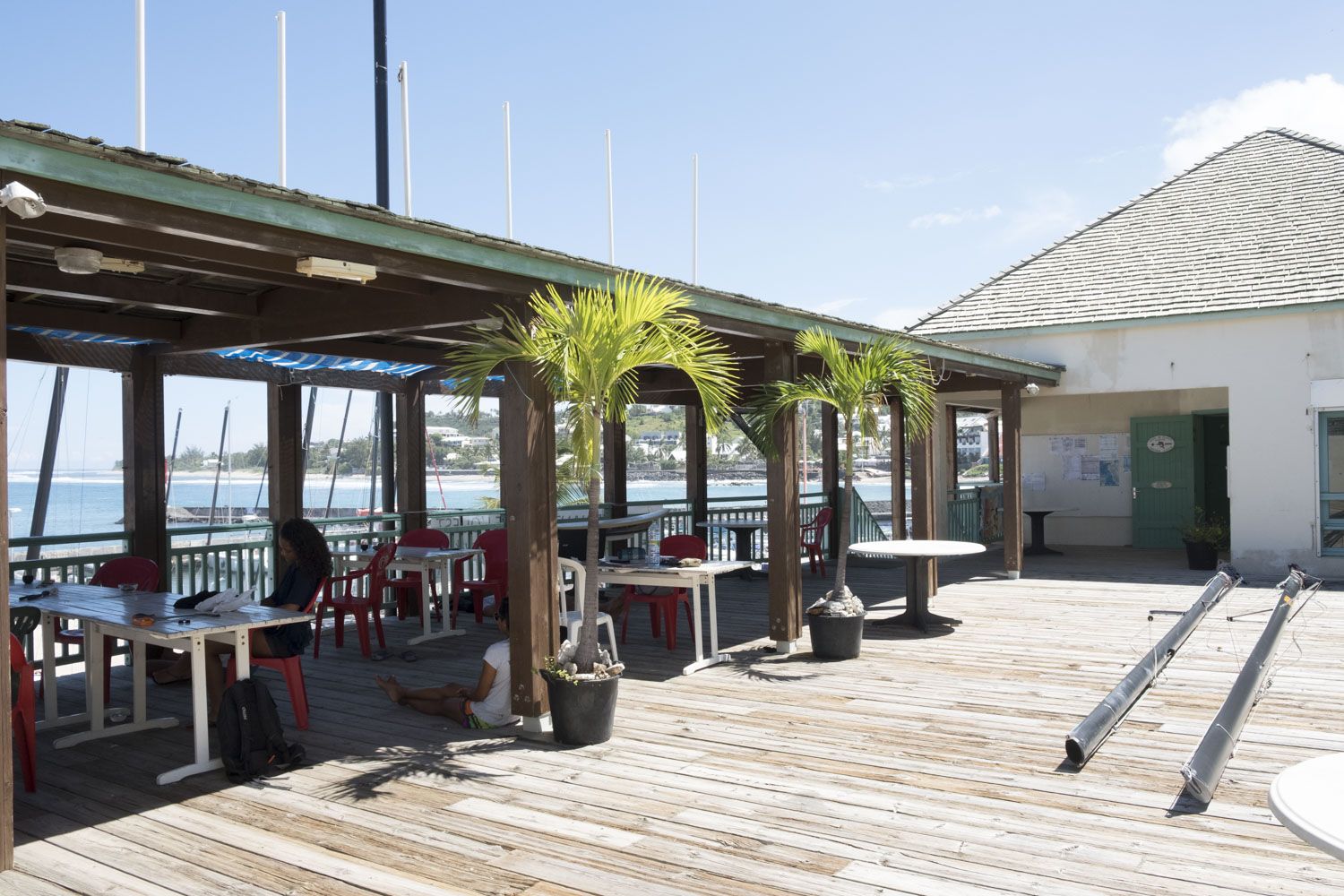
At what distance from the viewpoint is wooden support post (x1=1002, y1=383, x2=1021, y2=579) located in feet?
38.3

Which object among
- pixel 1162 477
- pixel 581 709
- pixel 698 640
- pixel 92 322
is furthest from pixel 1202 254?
pixel 92 322

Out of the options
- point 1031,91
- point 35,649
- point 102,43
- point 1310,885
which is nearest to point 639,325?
point 1310,885

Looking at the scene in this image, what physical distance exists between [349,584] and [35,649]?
7.73 ft

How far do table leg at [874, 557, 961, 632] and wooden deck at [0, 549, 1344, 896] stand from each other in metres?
1.43

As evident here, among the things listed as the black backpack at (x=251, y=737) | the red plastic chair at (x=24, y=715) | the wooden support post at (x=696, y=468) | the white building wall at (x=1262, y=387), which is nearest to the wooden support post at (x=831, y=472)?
the wooden support post at (x=696, y=468)

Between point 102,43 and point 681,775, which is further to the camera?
point 102,43

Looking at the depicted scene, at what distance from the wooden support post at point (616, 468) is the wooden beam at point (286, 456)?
404cm

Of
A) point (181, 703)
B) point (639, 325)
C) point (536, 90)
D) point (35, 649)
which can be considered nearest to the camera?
point (639, 325)

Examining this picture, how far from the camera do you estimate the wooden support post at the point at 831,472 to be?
44.4ft

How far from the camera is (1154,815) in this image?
3904 mm

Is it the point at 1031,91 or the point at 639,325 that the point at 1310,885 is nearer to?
the point at 639,325

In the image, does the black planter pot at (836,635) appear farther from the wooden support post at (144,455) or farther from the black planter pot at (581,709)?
the wooden support post at (144,455)

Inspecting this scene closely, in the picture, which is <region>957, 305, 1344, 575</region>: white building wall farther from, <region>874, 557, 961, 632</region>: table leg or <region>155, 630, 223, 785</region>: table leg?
<region>155, 630, 223, 785</region>: table leg

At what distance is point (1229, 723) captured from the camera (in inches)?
192
